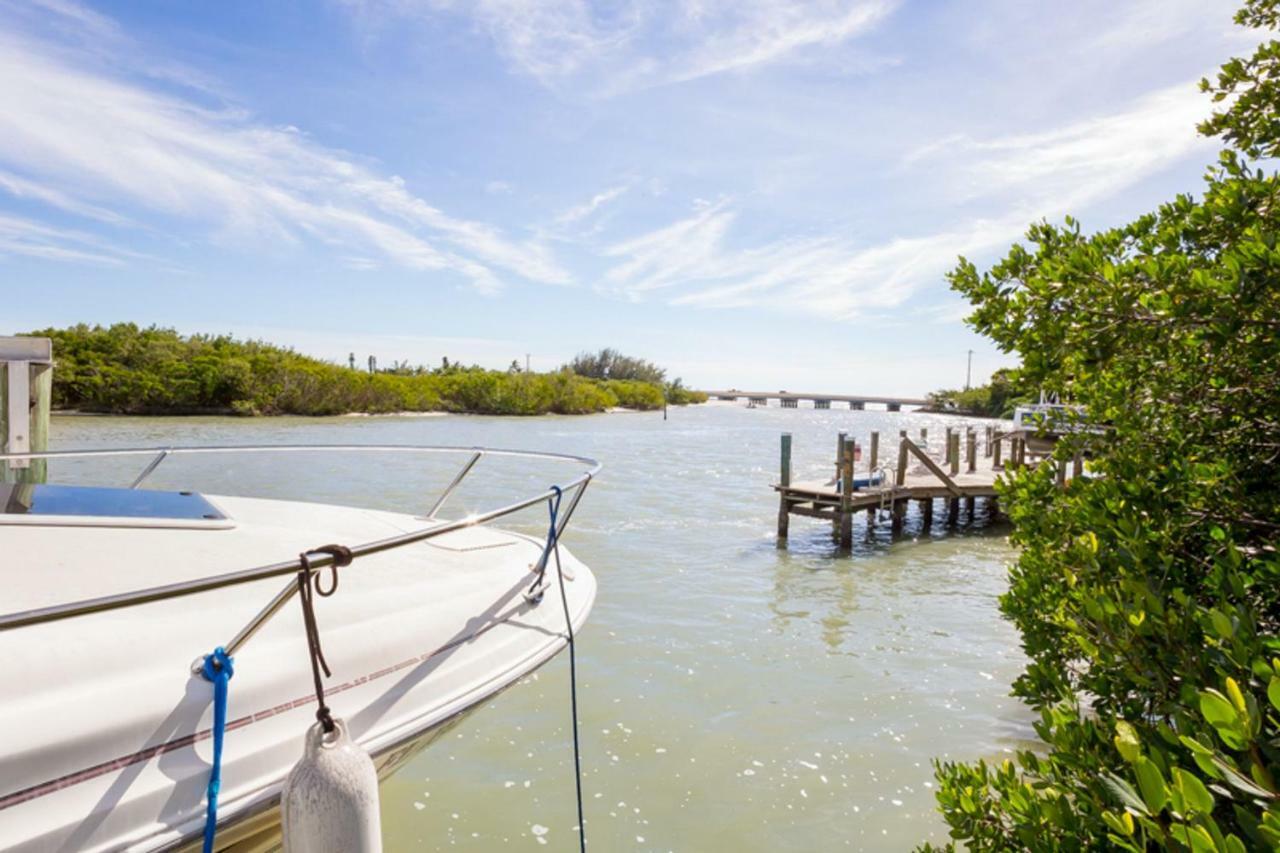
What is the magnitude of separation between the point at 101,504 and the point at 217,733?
6.89 feet

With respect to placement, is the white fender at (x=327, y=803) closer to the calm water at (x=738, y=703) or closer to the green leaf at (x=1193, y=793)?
the green leaf at (x=1193, y=793)

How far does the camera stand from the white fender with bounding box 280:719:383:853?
5.32 ft

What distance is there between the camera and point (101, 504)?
3240 millimetres

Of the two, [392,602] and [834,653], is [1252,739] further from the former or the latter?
[834,653]

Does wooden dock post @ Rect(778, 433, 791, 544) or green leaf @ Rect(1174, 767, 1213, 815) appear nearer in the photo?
green leaf @ Rect(1174, 767, 1213, 815)

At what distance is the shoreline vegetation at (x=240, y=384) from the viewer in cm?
3791

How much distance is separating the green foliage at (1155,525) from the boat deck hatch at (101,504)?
323cm

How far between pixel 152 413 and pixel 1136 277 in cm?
4619

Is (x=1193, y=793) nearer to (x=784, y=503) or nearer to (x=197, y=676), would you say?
(x=197, y=676)

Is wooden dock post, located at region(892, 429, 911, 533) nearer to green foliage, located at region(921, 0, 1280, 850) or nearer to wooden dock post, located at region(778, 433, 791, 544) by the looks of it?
wooden dock post, located at region(778, 433, 791, 544)

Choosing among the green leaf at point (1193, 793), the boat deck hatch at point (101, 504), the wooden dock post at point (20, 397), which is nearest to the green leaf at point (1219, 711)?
the green leaf at point (1193, 793)

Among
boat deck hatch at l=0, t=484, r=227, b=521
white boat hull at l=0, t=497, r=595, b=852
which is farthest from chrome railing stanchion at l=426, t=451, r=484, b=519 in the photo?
boat deck hatch at l=0, t=484, r=227, b=521

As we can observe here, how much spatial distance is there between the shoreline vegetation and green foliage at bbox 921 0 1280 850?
43951 millimetres

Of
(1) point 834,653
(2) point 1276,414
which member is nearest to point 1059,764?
(2) point 1276,414
